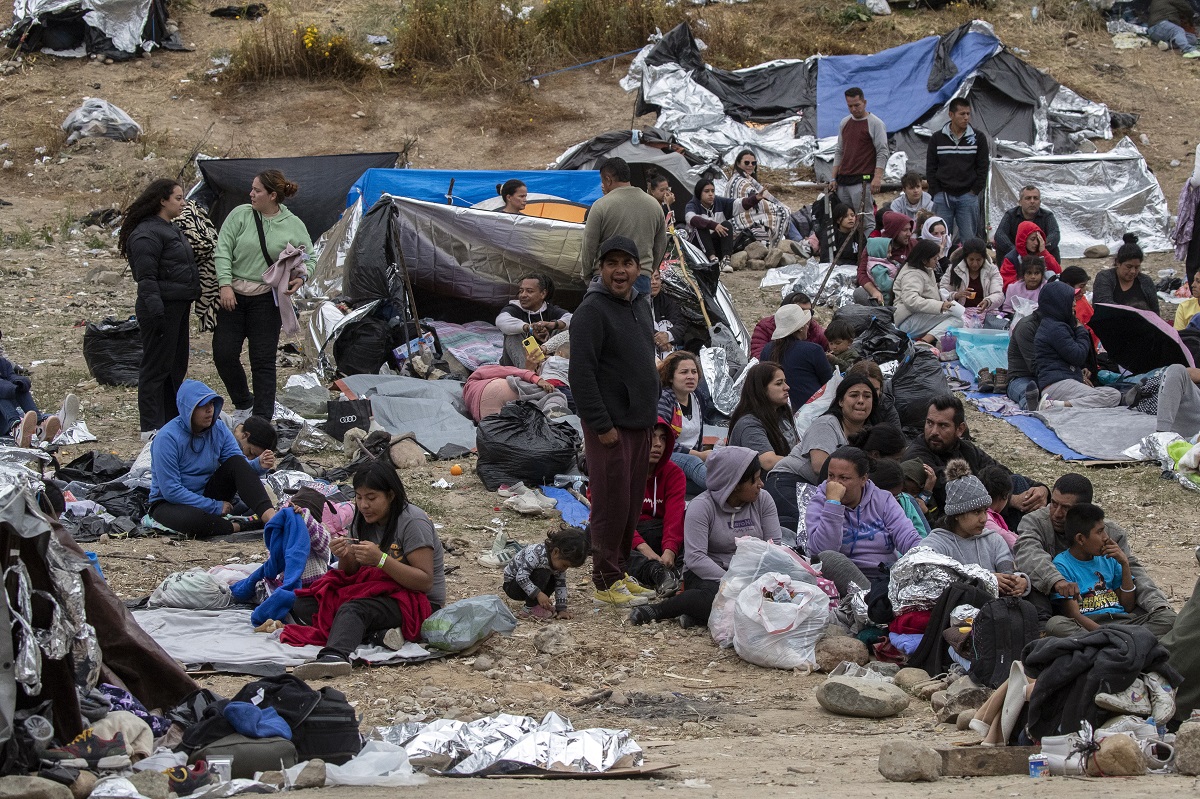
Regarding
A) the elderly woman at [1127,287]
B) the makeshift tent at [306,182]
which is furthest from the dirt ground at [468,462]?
the elderly woman at [1127,287]

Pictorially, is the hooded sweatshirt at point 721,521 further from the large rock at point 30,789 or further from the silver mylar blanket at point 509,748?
the large rock at point 30,789

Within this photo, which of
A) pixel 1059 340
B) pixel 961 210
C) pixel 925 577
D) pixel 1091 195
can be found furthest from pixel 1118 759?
pixel 1091 195

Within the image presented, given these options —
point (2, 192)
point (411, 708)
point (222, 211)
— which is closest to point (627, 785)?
point (411, 708)

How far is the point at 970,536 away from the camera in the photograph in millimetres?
5578

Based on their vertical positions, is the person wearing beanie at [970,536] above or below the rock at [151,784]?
below

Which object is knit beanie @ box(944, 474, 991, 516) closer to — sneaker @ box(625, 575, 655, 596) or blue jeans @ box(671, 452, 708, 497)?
sneaker @ box(625, 575, 655, 596)

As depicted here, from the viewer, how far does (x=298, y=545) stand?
5465 mm

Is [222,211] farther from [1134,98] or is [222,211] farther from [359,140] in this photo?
[1134,98]

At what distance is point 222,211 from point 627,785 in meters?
10.2

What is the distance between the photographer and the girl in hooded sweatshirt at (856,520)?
5832mm

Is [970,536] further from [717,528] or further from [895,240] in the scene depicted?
[895,240]

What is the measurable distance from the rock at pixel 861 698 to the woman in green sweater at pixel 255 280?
475cm

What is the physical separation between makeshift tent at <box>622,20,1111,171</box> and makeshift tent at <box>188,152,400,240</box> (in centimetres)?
431

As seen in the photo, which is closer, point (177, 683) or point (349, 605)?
point (177, 683)
